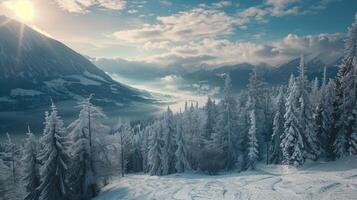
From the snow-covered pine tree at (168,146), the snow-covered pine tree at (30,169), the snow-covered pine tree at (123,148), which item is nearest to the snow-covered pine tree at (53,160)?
the snow-covered pine tree at (30,169)

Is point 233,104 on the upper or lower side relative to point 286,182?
upper

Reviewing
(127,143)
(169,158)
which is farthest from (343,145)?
(127,143)

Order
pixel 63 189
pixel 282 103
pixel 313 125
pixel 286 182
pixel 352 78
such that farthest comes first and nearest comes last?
1. pixel 282 103
2. pixel 313 125
3. pixel 352 78
4. pixel 63 189
5. pixel 286 182

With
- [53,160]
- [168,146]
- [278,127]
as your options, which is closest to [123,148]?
[168,146]

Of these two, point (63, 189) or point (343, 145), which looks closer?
point (63, 189)

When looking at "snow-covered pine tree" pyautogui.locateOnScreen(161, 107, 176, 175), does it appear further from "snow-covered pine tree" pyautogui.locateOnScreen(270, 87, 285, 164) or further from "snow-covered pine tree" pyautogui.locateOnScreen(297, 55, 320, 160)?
"snow-covered pine tree" pyautogui.locateOnScreen(297, 55, 320, 160)

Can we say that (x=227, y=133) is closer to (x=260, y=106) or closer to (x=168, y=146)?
(x=260, y=106)

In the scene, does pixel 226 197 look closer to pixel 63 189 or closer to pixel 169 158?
pixel 63 189
